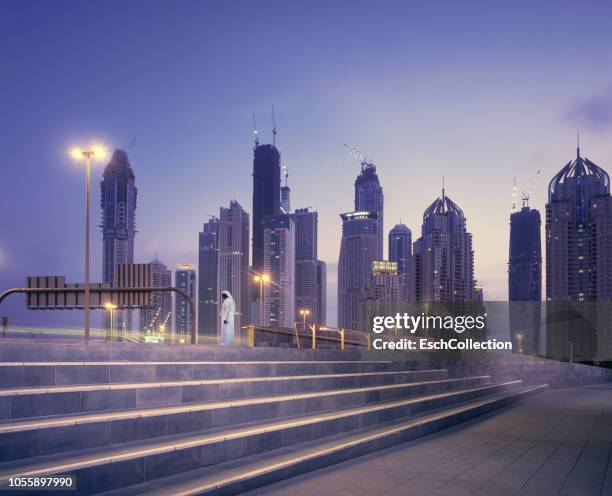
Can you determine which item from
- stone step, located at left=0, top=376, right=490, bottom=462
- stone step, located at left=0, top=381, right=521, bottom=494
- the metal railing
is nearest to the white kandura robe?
the metal railing

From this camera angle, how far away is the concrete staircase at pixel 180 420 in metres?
6.28

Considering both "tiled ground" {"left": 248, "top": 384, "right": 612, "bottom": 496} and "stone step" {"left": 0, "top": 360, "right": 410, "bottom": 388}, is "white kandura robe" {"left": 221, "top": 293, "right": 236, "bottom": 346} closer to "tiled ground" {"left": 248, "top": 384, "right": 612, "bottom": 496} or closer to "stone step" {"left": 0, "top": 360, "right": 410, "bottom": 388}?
"stone step" {"left": 0, "top": 360, "right": 410, "bottom": 388}

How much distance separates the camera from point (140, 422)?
7.35 metres

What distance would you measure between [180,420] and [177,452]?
0.95m

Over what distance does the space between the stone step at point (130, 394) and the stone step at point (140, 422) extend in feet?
0.59

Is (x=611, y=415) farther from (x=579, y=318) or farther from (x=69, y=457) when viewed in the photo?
(x=579, y=318)

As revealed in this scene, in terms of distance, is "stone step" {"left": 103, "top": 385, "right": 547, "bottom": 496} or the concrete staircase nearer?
the concrete staircase

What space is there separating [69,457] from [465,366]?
1959cm

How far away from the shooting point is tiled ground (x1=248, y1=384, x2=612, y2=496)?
787cm

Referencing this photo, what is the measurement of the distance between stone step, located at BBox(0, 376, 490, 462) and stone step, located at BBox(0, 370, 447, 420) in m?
0.18

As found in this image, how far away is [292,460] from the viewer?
8227 millimetres

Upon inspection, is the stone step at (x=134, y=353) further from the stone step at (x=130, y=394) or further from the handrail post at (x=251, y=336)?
the handrail post at (x=251, y=336)

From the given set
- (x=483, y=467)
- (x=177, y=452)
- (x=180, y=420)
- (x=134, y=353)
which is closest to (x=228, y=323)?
(x=134, y=353)

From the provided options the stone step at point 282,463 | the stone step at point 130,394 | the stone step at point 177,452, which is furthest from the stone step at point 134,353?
the stone step at point 282,463
